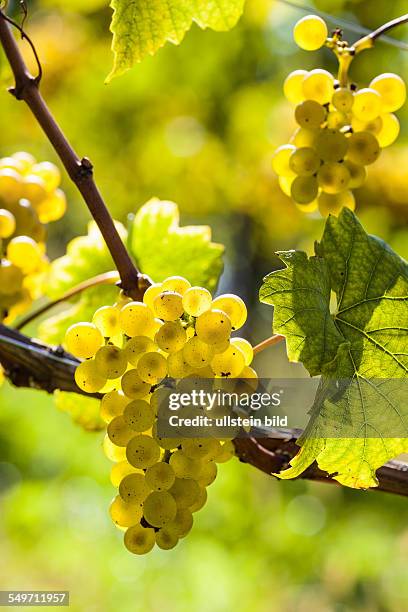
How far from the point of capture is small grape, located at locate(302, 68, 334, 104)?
2.14ft

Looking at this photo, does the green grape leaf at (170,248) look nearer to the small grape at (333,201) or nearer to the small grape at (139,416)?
the small grape at (333,201)

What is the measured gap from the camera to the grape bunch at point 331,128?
66 cm

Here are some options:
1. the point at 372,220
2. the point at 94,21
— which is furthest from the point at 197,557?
Answer: the point at 94,21

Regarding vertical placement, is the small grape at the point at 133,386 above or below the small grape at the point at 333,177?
below

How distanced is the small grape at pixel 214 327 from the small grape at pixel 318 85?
0.27 metres

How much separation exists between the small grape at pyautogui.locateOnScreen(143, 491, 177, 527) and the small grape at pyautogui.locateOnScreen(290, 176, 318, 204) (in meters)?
0.31

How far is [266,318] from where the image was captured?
3180mm

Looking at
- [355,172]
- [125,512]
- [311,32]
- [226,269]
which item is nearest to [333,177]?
[355,172]

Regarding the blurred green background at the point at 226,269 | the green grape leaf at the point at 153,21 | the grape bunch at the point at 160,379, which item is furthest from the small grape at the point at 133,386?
the blurred green background at the point at 226,269

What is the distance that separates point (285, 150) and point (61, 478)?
1.66 metres

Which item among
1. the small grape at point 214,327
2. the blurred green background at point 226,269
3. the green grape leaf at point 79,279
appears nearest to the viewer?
the small grape at point 214,327

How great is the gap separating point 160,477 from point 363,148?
35 centimetres

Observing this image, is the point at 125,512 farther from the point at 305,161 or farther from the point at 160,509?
the point at 305,161

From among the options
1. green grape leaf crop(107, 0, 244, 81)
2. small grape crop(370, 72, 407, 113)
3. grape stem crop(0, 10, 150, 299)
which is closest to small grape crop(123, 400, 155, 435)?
grape stem crop(0, 10, 150, 299)
